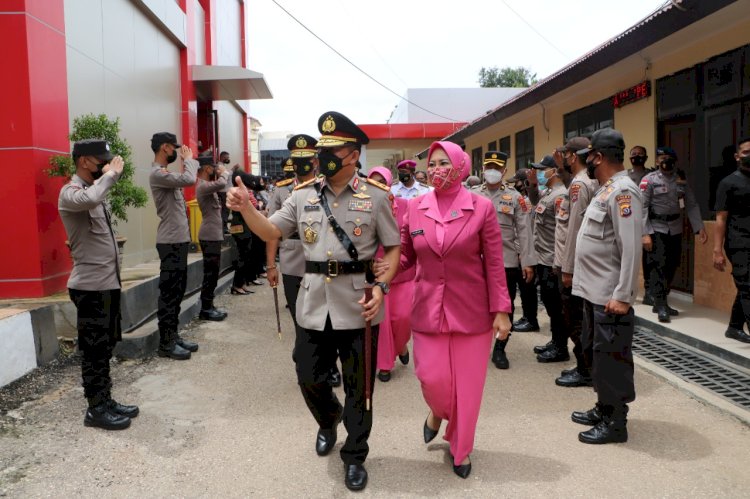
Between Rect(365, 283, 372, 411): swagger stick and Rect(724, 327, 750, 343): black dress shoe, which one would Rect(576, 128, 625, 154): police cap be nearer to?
Rect(365, 283, 372, 411): swagger stick

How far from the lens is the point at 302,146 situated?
5.62m

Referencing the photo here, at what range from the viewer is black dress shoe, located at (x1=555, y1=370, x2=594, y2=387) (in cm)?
512

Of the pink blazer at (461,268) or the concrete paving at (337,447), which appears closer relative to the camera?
the concrete paving at (337,447)

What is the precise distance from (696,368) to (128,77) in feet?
31.4

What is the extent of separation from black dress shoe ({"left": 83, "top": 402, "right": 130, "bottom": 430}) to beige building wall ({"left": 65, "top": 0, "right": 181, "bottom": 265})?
503 centimetres

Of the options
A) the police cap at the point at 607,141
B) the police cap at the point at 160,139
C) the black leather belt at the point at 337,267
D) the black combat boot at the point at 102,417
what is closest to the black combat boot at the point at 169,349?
the black combat boot at the point at 102,417

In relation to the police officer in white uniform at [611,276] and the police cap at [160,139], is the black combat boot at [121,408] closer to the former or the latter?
the police cap at [160,139]

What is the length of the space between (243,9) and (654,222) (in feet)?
75.2

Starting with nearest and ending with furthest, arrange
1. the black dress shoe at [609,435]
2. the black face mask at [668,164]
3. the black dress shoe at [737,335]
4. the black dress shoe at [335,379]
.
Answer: the black dress shoe at [609,435], the black dress shoe at [335,379], the black dress shoe at [737,335], the black face mask at [668,164]

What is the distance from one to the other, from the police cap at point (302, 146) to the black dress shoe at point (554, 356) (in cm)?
297

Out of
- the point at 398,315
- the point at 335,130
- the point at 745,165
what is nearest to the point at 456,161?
the point at 335,130

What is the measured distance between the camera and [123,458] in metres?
3.74

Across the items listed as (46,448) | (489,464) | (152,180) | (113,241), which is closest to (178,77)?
(152,180)

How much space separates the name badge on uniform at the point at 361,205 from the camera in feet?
11.4
